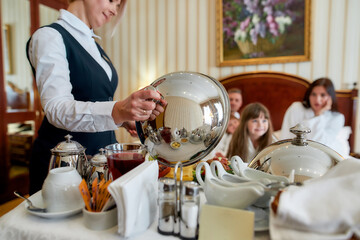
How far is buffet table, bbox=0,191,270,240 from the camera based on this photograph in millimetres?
441

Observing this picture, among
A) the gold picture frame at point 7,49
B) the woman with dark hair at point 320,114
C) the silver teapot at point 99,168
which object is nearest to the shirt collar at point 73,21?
the silver teapot at point 99,168

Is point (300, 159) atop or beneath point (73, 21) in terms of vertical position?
beneath

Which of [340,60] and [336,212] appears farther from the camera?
[340,60]

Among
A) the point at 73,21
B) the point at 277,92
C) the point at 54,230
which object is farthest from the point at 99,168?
the point at 277,92

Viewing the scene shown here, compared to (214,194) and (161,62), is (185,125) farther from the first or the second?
(161,62)

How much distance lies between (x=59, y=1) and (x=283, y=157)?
3335mm

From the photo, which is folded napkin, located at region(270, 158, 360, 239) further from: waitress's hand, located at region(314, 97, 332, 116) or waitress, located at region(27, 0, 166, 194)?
waitress's hand, located at region(314, 97, 332, 116)

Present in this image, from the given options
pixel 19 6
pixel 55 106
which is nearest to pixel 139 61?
pixel 19 6

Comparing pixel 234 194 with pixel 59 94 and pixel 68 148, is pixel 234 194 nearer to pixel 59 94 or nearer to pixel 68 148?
pixel 68 148

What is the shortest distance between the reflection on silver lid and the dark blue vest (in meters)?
0.41

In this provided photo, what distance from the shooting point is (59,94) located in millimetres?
736

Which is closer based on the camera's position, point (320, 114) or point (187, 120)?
point (187, 120)

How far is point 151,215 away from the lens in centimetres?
48

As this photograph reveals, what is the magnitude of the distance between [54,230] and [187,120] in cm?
34
